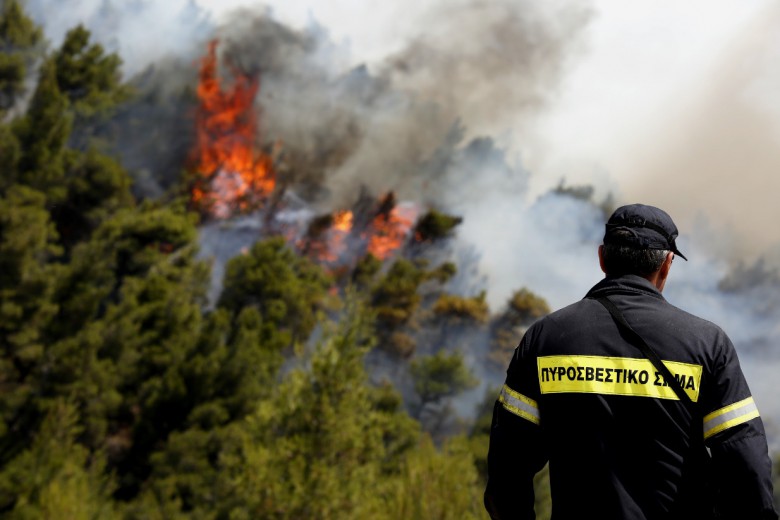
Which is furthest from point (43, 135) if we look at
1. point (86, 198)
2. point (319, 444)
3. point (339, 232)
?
point (319, 444)

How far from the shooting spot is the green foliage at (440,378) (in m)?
50.6

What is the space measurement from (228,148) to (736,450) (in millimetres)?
68513

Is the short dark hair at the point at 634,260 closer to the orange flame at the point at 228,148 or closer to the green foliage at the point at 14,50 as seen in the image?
the green foliage at the point at 14,50

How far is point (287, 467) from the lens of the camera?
1312cm

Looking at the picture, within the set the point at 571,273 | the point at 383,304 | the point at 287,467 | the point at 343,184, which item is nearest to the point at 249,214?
the point at 343,184

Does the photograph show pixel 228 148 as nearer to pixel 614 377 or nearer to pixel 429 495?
pixel 429 495

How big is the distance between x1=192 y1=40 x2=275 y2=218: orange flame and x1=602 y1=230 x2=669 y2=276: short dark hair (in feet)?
205

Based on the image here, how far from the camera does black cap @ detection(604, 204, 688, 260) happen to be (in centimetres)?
281

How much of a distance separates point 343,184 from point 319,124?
611 centimetres

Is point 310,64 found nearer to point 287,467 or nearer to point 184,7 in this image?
point 184,7

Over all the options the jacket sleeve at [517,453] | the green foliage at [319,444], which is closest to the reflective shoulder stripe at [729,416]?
the jacket sleeve at [517,453]

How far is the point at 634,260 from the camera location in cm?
282

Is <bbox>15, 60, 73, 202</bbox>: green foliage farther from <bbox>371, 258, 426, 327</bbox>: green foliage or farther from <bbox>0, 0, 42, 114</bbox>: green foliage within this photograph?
<bbox>371, 258, 426, 327</bbox>: green foliage

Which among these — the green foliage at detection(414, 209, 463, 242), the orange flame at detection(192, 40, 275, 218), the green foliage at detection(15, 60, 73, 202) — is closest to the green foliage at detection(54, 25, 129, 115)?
the green foliage at detection(15, 60, 73, 202)
